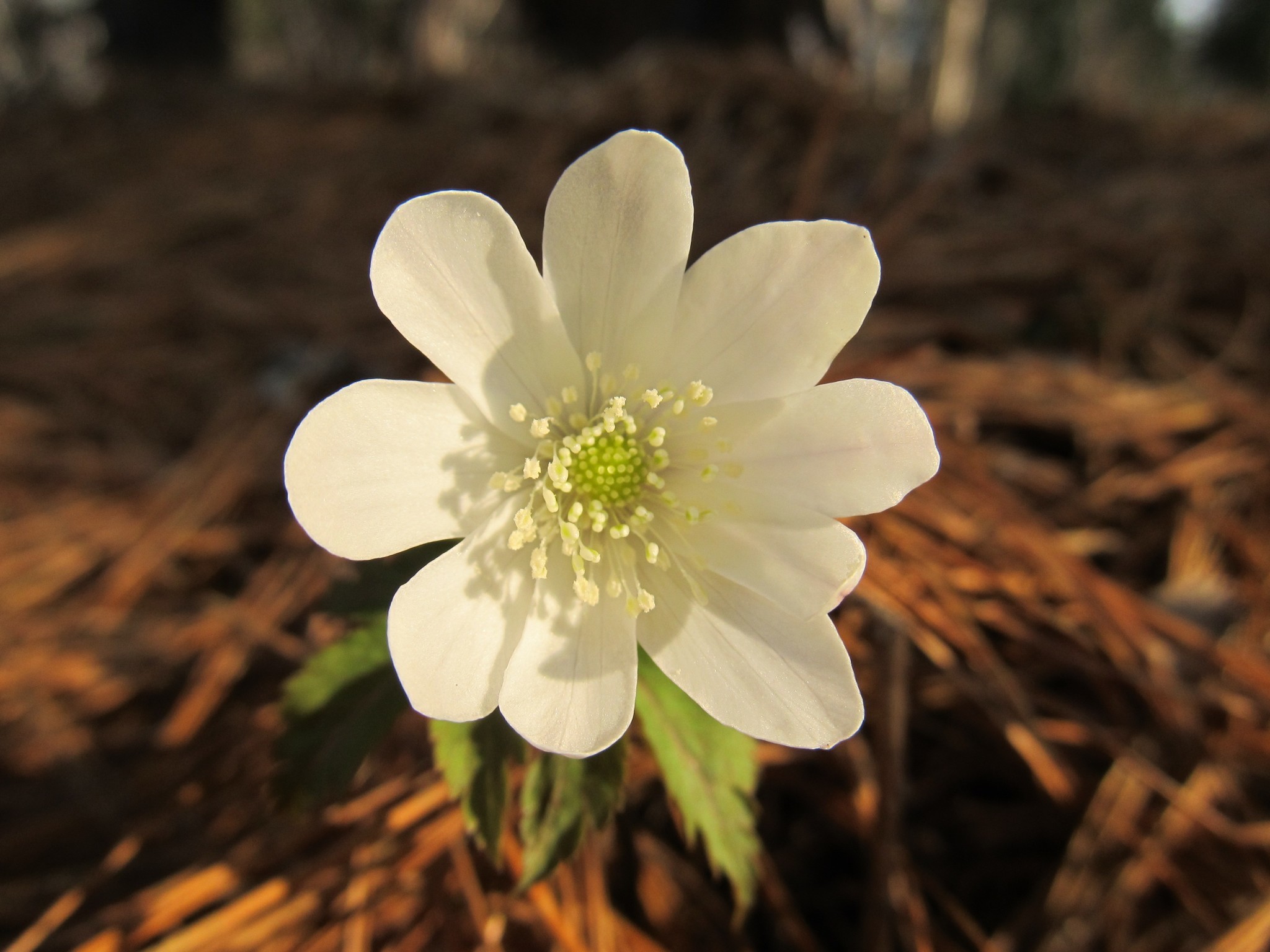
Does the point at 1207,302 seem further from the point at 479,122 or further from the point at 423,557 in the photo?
the point at 479,122

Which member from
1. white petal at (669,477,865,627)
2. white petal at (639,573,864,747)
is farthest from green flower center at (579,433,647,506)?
white petal at (639,573,864,747)

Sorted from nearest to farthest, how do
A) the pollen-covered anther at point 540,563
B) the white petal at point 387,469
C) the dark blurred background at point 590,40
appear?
the white petal at point 387,469
the pollen-covered anther at point 540,563
the dark blurred background at point 590,40

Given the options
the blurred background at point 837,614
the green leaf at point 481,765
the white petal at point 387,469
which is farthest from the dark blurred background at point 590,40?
the green leaf at point 481,765

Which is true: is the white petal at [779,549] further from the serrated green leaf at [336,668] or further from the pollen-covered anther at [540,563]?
the serrated green leaf at [336,668]

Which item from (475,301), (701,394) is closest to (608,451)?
(701,394)

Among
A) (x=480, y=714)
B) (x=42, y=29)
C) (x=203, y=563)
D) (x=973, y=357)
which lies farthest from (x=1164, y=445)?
(x=42, y=29)

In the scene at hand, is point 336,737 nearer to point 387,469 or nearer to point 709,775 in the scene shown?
point 387,469
